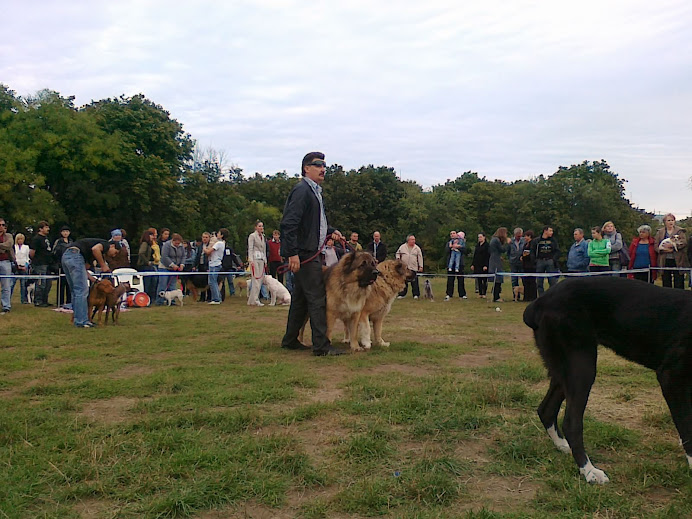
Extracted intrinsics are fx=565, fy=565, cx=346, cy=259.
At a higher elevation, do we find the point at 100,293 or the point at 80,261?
the point at 80,261

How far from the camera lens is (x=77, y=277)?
1034 cm

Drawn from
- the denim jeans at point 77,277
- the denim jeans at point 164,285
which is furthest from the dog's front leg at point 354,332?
the denim jeans at point 164,285

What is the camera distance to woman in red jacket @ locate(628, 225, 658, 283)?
534 inches

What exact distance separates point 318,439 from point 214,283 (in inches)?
503

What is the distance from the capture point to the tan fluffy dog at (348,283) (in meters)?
7.77

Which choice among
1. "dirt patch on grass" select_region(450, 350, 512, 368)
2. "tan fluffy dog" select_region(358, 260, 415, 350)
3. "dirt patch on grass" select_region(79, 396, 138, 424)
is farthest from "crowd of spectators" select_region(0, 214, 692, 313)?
"dirt patch on grass" select_region(79, 396, 138, 424)

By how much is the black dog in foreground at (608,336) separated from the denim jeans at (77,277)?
897cm

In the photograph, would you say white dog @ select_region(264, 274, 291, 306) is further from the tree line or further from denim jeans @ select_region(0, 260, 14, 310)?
the tree line

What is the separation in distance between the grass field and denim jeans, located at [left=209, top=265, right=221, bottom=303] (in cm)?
865

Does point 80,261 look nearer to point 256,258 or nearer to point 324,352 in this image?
point 256,258

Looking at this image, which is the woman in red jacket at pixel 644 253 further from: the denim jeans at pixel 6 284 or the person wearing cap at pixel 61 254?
the denim jeans at pixel 6 284

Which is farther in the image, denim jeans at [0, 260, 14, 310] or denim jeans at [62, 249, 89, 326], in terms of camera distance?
denim jeans at [0, 260, 14, 310]

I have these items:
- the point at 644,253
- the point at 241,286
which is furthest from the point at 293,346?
the point at 241,286

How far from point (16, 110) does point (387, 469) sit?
135 ft
